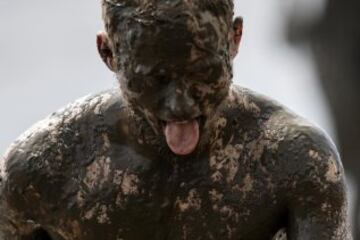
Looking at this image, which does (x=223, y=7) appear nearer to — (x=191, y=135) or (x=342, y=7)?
(x=191, y=135)

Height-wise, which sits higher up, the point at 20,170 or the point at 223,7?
the point at 223,7

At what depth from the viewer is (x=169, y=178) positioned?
1.83 metres

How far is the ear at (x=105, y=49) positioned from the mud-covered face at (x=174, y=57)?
0.07 feet

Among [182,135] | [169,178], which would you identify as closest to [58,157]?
[169,178]

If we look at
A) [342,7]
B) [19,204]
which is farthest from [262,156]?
[342,7]

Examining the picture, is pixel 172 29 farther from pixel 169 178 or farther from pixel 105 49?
pixel 169 178

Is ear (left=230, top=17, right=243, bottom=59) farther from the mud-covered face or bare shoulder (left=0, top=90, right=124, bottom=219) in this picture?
bare shoulder (left=0, top=90, right=124, bottom=219)

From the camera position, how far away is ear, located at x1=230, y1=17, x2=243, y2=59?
65.5 inches

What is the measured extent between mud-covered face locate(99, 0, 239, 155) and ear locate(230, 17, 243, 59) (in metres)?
0.03

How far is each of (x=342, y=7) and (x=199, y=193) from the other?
8.83 ft

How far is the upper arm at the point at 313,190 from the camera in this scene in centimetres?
180

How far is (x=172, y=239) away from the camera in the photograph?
1.84 metres

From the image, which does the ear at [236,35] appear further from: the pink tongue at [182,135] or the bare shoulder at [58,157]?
the bare shoulder at [58,157]

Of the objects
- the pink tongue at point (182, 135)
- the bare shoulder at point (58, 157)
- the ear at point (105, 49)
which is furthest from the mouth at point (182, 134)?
the bare shoulder at point (58, 157)
